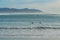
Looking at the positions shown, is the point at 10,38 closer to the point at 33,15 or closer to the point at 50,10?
the point at 50,10

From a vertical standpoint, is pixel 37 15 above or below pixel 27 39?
below

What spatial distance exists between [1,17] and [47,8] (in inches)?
150

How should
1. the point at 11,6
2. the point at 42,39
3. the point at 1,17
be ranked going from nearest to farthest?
the point at 42,39 → the point at 11,6 → the point at 1,17

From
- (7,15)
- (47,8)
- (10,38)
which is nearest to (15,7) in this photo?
(47,8)

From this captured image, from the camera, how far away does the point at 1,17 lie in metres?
11.7

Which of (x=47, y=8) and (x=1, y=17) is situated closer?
(x=47, y=8)

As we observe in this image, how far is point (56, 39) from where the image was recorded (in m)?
4.38

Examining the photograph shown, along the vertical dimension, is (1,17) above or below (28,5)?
below

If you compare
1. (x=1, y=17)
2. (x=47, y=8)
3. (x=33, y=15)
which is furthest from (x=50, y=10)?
(x=1, y=17)

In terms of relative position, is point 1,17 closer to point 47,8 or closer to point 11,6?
point 11,6

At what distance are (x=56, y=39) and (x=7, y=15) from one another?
829cm

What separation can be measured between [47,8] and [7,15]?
3.84 meters

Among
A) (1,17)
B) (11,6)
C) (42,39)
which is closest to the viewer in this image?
(42,39)

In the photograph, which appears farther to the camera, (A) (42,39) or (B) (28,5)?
(B) (28,5)
